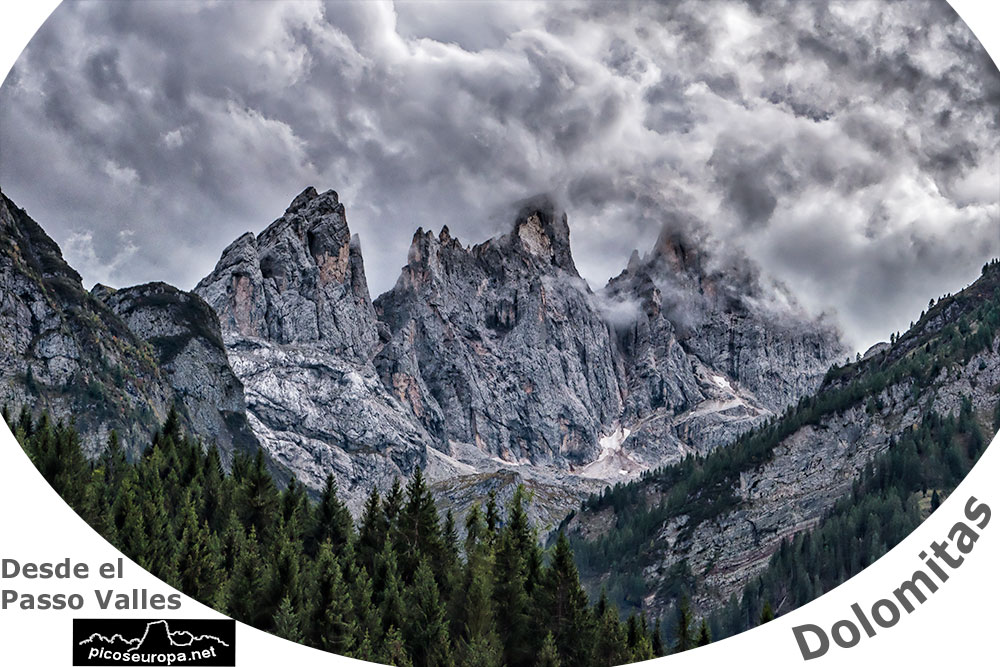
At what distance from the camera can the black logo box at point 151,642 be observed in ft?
45.3

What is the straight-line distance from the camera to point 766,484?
93688 millimetres

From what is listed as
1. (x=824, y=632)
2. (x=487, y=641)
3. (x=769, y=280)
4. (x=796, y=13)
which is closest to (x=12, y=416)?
(x=487, y=641)

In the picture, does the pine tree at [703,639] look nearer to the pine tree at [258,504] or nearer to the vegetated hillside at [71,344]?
the pine tree at [258,504]

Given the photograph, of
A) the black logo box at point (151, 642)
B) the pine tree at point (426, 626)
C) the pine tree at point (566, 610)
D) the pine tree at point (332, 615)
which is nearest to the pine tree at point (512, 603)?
the pine tree at point (566, 610)

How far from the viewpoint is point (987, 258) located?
69.2 ft

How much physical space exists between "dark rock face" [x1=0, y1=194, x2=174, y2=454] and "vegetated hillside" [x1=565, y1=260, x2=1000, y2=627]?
3570 centimetres

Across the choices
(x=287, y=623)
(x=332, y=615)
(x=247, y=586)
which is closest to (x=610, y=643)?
(x=332, y=615)

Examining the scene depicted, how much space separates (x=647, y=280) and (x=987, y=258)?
3908 cm

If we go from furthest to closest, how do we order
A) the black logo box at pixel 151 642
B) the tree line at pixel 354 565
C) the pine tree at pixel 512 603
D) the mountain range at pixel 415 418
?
the mountain range at pixel 415 418
the pine tree at pixel 512 603
the tree line at pixel 354 565
the black logo box at pixel 151 642

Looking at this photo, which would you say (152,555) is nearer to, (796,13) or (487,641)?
(487,641)

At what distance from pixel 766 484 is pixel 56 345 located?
7357cm

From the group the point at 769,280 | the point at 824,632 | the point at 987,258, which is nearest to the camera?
the point at 824,632

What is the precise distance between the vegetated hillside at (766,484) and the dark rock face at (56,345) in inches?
1406

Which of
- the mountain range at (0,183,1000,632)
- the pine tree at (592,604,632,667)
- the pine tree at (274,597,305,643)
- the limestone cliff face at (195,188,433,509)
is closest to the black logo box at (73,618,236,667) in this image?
the pine tree at (274,597,305,643)
